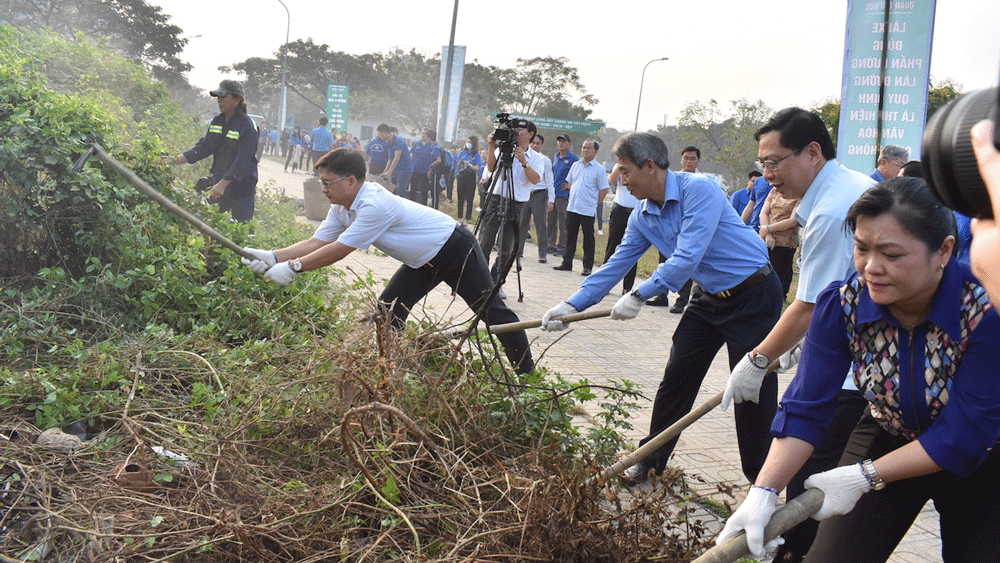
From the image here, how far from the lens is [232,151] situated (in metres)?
7.57

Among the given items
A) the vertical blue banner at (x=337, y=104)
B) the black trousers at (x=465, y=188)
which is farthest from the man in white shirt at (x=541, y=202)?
the vertical blue banner at (x=337, y=104)

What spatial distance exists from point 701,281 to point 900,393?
1905 mm

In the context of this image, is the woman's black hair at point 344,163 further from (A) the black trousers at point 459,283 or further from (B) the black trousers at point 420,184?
(B) the black trousers at point 420,184

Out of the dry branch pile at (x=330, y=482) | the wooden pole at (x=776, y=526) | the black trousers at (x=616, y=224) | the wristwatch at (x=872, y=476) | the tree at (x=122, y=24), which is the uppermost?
the tree at (x=122, y=24)

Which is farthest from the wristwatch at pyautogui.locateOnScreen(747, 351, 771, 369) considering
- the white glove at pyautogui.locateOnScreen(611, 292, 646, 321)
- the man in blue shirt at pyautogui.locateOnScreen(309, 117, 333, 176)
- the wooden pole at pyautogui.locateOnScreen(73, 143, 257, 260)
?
the man in blue shirt at pyautogui.locateOnScreen(309, 117, 333, 176)

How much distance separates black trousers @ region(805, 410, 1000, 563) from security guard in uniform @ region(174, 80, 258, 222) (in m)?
6.39

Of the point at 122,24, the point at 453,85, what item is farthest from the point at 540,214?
the point at 122,24

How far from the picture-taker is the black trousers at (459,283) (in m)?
4.95

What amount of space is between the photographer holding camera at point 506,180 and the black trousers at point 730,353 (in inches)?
68.1

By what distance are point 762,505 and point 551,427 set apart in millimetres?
1516

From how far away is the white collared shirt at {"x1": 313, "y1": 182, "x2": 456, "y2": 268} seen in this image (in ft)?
15.4

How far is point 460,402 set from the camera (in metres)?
3.54

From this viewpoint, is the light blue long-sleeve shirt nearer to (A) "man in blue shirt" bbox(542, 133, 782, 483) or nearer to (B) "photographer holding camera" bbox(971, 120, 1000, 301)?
(A) "man in blue shirt" bbox(542, 133, 782, 483)

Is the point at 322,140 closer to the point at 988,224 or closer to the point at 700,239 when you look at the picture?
the point at 700,239
